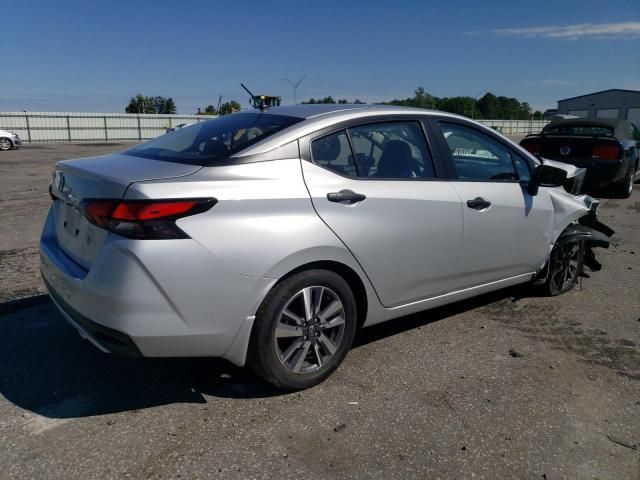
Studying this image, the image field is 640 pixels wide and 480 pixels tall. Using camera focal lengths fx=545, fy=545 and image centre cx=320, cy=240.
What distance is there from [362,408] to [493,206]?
1.79 m

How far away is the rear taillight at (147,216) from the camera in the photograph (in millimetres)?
2549

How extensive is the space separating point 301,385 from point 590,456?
1514mm

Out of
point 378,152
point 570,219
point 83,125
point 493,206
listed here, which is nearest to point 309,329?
point 378,152

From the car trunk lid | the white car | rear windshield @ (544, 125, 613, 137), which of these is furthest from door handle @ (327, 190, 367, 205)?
the white car

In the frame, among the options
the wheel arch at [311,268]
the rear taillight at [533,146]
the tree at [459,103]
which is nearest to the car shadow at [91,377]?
the wheel arch at [311,268]

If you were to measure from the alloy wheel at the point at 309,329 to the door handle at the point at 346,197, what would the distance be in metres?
0.50

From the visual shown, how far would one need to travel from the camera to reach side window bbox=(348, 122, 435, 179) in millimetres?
3365

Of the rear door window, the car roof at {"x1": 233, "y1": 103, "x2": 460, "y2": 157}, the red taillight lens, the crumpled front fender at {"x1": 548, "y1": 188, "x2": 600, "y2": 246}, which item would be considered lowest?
the crumpled front fender at {"x1": 548, "y1": 188, "x2": 600, "y2": 246}

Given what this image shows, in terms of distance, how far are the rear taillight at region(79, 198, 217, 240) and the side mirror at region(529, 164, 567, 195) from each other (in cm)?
272

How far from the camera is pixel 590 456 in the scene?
2.64 metres

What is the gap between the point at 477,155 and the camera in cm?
415

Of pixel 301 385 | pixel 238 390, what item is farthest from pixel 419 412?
pixel 238 390

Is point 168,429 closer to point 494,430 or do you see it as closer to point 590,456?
point 494,430

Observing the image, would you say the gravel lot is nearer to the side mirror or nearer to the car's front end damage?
the car's front end damage
